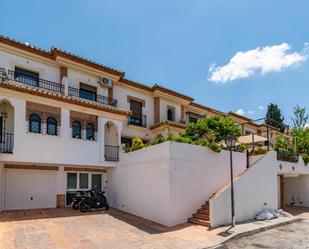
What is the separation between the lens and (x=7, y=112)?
14.0m

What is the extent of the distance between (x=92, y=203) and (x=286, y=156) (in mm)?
11546

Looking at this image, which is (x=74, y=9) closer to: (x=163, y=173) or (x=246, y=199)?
(x=163, y=173)

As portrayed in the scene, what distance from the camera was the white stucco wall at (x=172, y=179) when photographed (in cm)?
1157

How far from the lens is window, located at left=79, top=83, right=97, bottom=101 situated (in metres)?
17.6

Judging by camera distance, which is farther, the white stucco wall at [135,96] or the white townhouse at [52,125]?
the white stucco wall at [135,96]

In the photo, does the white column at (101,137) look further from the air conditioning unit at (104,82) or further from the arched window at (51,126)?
the air conditioning unit at (104,82)

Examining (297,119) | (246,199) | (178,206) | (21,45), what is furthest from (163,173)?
(297,119)

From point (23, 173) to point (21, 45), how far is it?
21.8 feet

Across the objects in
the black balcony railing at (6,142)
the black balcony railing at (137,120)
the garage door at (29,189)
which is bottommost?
the garage door at (29,189)

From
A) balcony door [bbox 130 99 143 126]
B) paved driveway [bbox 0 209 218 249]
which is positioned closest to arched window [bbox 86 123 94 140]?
paved driveway [bbox 0 209 218 249]

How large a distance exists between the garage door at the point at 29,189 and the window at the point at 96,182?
2217 mm

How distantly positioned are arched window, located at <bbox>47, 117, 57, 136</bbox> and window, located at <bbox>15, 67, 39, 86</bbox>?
2.83m

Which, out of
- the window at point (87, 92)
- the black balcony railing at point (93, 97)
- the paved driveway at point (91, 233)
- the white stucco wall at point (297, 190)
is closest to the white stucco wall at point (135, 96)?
the black balcony railing at point (93, 97)

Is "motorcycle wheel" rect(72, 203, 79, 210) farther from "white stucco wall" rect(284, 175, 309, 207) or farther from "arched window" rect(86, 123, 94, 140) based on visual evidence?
"white stucco wall" rect(284, 175, 309, 207)
